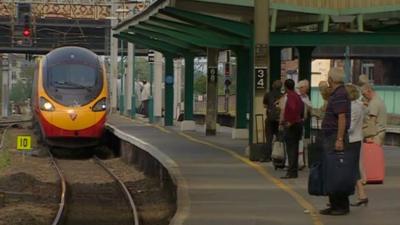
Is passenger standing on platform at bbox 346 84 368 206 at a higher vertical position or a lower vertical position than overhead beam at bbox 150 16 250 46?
lower

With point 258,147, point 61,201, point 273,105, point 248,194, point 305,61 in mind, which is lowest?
point 61,201

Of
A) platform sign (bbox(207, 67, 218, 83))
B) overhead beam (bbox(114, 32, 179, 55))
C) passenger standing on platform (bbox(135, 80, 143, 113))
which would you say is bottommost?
passenger standing on platform (bbox(135, 80, 143, 113))

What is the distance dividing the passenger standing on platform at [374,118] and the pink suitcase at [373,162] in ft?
0.38

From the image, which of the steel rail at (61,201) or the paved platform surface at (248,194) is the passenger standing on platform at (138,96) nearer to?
the steel rail at (61,201)

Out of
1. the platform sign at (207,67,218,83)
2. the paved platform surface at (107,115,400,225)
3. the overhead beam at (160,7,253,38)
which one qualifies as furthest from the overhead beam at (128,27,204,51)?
the overhead beam at (160,7,253,38)

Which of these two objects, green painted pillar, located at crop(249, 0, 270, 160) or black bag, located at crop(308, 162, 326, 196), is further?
green painted pillar, located at crop(249, 0, 270, 160)

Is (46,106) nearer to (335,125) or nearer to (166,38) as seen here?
(166,38)

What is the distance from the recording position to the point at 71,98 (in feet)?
81.6

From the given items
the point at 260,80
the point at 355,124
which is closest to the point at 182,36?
the point at 260,80

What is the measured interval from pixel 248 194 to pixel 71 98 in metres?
12.8

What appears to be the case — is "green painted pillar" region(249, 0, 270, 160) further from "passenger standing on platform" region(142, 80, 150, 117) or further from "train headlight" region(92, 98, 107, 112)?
"passenger standing on platform" region(142, 80, 150, 117)

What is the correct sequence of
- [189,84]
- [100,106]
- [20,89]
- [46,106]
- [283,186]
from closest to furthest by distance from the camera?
[283,186], [46,106], [100,106], [189,84], [20,89]

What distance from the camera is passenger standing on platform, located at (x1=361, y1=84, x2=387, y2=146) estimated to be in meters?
12.6

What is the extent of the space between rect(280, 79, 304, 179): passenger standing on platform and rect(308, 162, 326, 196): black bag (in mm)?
3814
